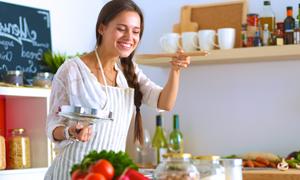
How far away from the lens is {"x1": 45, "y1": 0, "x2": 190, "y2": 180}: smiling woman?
1.86 meters

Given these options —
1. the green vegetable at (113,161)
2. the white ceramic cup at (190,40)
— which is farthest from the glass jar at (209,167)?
the white ceramic cup at (190,40)

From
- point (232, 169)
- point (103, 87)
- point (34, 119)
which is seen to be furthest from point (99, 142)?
point (34, 119)

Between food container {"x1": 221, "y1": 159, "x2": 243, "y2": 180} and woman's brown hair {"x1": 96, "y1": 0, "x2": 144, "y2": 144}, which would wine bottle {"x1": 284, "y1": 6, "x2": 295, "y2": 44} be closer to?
woman's brown hair {"x1": 96, "y1": 0, "x2": 144, "y2": 144}

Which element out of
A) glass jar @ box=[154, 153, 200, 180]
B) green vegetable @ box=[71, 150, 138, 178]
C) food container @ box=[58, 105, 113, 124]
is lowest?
glass jar @ box=[154, 153, 200, 180]

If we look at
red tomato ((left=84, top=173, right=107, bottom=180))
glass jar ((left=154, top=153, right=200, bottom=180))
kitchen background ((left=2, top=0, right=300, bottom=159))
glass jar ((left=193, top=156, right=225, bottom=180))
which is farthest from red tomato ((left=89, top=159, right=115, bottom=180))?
kitchen background ((left=2, top=0, right=300, bottom=159))

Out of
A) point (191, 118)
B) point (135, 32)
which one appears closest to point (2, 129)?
point (191, 118)

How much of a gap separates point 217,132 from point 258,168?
0.57m

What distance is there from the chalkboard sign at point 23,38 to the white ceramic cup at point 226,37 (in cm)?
91

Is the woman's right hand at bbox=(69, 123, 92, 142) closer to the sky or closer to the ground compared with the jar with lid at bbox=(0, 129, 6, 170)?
closer to the sky

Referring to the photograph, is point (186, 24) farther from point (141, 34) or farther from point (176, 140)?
point (141, 34)

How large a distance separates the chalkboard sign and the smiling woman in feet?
3.82

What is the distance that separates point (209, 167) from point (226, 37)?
1976mm

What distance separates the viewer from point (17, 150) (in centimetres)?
285

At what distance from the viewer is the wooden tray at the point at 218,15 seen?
11.2 ft
